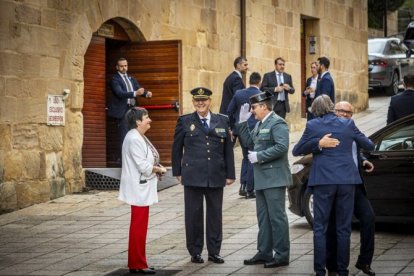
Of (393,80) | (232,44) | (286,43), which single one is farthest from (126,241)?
(393,80)

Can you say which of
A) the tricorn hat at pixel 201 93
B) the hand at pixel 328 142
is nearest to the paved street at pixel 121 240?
the hand at pixel 328 142

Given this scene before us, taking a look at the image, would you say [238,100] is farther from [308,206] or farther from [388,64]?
[388,64]

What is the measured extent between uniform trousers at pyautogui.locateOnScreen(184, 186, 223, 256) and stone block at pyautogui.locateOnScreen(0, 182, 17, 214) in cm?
448

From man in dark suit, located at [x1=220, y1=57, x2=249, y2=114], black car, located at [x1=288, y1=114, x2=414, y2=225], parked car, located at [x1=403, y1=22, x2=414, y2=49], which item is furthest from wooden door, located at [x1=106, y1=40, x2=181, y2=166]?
parked car, located at [x1=403, y1=22, x2=414, y2=49]

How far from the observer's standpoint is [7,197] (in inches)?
641

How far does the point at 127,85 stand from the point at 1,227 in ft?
14.6

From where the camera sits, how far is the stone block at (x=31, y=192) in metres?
16.6

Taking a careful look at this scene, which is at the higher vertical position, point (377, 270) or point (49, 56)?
point (49, 56)

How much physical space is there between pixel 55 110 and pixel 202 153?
17.7 feet

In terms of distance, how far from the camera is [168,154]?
65.9ft

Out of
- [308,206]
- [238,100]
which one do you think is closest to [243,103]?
[238,100]

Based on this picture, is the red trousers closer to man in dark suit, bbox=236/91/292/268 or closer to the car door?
man in dark suit, bbox=236/91/292/268

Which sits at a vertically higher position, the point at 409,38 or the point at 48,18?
the point at 409,38

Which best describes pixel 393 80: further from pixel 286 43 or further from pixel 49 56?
pixel 49 56
